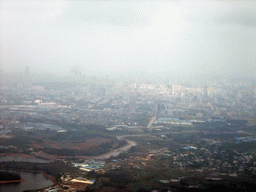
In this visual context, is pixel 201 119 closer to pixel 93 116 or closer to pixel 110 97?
pixel 93 116

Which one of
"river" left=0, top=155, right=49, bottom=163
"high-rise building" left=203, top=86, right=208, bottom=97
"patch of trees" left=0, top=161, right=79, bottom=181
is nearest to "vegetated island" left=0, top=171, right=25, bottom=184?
"patch of trees" left=0, top=161, right=79, bottom=181

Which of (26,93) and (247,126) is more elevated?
(26,93)

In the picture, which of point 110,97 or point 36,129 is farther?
point 110,97

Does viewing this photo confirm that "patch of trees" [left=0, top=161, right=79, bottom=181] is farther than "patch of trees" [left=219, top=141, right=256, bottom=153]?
No

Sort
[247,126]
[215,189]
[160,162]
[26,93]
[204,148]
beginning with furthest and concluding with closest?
[26,93] → [247,126] → [204,148] → [160,162] → [215,189]

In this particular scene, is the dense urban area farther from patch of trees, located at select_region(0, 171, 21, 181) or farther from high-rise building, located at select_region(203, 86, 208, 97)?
patch of trees, located at select_region(0, 171, 21, 181)

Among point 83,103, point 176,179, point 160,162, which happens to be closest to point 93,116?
point 83,103
